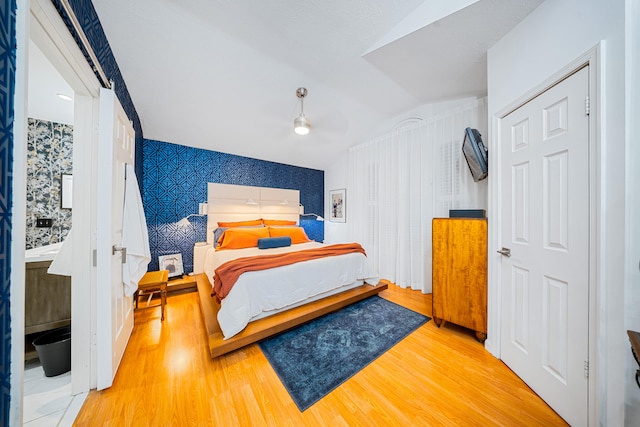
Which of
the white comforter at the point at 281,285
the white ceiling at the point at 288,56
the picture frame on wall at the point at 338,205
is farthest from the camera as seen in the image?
the picture frame on wall at the point at 338,205

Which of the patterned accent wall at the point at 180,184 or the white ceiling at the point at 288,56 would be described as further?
the patterned accent wall at the point at 180,184

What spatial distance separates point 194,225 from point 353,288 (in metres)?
2.81

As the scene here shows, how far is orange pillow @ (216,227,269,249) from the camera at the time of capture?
10.4 feet

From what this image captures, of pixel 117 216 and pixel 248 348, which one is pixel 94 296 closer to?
pixel 117 216

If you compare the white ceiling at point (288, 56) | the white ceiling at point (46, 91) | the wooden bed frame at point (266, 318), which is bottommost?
the wooden bed frame at point (266, 318)

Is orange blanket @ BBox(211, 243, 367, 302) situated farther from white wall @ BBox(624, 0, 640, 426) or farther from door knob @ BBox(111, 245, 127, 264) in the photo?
white wall @ BBox(624, 0, 640, 426)

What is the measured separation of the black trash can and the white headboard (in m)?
2.15

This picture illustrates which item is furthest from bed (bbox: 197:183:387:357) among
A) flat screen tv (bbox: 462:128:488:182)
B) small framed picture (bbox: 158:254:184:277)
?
flat screen tv (bbox: 462:128:488:182)

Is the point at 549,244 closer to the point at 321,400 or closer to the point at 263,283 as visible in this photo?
the point at 321,400

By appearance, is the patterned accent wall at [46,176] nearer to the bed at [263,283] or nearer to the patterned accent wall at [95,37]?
the patterned accent wall at [95,37]

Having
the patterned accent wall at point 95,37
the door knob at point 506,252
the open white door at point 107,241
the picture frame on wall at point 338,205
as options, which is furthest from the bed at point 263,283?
the patterned accent wall at point 95,37

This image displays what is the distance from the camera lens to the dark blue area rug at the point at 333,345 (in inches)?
60.6

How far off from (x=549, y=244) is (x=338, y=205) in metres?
3.65

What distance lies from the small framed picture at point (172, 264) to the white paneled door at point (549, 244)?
406 centimetres
